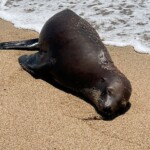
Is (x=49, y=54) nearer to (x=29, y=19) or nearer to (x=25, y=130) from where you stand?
(x=25, y=130)

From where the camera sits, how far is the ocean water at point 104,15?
23.2 feet

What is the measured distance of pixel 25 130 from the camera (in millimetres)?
4371

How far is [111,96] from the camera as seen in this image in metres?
4.60

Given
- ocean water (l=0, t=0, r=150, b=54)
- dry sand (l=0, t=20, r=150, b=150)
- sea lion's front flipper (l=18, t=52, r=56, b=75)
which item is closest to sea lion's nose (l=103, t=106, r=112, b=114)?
dry sand (l=0, t=20, r=150, b=150)

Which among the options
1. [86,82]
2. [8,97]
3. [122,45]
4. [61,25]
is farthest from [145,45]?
[8,97]

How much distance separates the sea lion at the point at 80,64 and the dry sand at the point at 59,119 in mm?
136

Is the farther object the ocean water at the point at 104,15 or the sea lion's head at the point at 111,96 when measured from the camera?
the ocean water at the point at 104,15

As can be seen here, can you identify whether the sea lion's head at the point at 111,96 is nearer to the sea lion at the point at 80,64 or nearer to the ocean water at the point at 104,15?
the sea lion at the point at 80,64

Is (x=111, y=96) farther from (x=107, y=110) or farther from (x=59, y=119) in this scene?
(x=59, y=119)

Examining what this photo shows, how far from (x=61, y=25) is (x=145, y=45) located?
1.61 m

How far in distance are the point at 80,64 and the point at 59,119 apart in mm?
743

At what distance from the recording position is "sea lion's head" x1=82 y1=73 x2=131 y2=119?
4586 mm

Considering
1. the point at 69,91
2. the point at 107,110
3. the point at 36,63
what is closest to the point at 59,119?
the point at 107,110

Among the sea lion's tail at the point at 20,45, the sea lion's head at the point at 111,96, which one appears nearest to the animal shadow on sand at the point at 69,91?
the sea lion's head at the point at 111,96
